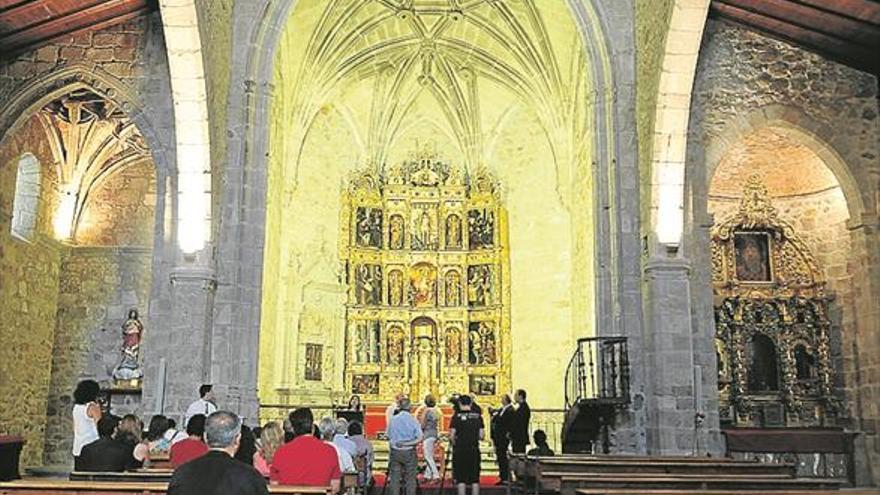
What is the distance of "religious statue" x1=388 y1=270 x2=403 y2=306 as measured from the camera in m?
22.8

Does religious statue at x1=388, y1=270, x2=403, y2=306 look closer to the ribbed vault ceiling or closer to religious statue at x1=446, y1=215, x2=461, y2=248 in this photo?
religious statue at x1=446, y1=215, x2=461, y2=248

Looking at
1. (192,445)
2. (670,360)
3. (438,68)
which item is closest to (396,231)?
(438,68)

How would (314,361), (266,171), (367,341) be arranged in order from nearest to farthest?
1. (266,171)
2. (314,361)
3. (367,341)

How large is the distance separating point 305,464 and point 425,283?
16832 mm

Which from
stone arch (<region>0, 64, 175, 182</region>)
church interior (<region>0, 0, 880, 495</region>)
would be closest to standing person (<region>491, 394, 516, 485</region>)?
church interior (<region>0, 0, 880, 495</region>)

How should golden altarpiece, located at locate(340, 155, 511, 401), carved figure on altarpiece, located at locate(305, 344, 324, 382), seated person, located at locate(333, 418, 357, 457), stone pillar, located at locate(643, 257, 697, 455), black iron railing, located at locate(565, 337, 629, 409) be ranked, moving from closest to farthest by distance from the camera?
seated person, located at locate(333, 418, 357, 457) < stone pillar, located at locate(643, 257, 697, 455) < black iron railing, located at locate(565, 337, 629, 409) < carved figure on altarpiece, located at locate(305, 344, 324, 382) < golden altarpiece, located at locate(340, 155, 511, 401)

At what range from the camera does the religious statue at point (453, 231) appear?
76.2ft

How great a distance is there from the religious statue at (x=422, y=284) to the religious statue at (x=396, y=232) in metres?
0.75

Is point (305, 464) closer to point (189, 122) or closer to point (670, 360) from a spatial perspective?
point (670, 360)

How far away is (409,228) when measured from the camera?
76.6 ft

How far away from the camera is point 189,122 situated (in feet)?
43.2

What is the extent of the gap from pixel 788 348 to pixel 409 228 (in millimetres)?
10053

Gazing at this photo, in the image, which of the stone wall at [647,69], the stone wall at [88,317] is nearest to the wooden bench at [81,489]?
the stone wall at [647,69]

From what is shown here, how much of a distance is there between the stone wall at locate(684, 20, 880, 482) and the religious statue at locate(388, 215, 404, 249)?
422 inches
